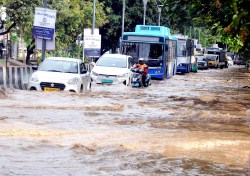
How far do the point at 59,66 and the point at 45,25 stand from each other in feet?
10.3

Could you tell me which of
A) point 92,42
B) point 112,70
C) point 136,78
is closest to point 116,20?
point 92,42

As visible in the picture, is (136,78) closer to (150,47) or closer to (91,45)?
(91,45)

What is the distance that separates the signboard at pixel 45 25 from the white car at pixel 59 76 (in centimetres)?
259

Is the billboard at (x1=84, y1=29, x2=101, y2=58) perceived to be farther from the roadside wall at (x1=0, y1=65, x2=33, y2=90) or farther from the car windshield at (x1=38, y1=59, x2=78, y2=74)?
the car windshield at (x1=38, y1=59, x2=78, y2=74)

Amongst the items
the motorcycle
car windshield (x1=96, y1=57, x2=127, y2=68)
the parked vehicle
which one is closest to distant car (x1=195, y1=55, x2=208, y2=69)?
the parked vehicle

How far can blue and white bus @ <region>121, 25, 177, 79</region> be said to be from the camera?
123 ft

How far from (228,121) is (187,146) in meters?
5.35

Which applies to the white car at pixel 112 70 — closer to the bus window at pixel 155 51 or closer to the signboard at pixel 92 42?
the signboard at pixel 92 42

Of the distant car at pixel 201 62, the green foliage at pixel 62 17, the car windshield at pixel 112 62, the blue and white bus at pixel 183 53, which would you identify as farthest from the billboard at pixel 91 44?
the distant car at pixel 201 62

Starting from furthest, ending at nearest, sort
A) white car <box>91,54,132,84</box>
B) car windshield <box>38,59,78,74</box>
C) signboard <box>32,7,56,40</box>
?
white car <box>91,54,132,84</box> < signboard <box>32,7,56,40</box> < car windshield <box>38,59,78,74</box>

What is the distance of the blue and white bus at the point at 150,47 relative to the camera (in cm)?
3747

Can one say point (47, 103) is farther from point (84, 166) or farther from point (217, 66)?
point (217, 66)

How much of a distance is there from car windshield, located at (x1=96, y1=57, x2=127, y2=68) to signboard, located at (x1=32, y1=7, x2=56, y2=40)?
4.96 metres

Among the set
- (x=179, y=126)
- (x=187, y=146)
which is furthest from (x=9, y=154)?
(x=179, y=126)
